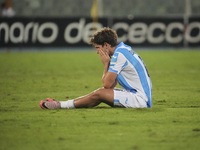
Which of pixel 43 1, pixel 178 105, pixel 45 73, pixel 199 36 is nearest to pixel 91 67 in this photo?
pixel 45 73

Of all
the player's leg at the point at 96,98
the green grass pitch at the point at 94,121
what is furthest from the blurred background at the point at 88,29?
the player's leg at the point at 96,98

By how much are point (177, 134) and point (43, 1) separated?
75.2ft

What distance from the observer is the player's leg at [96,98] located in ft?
21.6

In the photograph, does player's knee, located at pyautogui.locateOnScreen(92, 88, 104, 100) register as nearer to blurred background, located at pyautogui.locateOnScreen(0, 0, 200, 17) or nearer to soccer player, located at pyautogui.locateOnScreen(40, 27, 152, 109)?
soccer player, located at pyautogui.locateOnScreen(40, 27, 152, 109)

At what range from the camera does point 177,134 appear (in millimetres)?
5188

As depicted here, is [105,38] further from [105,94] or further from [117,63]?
[105,94]

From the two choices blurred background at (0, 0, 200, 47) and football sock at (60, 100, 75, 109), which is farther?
blurred background at (0, 0, 200, 47)

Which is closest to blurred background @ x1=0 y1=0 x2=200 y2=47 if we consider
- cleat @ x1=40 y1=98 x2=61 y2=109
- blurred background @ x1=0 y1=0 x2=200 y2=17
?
blurred background @ x1=0 y1=0 x2=200 y2=17

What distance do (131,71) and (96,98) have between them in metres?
0.65

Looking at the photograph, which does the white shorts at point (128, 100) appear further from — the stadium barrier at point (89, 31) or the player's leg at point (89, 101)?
the stadium barrier at point (89, 31)

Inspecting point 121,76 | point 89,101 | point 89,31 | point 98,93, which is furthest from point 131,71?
point 89,31

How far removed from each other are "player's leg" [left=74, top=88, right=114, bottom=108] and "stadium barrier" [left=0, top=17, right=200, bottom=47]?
15660 mm

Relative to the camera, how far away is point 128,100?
6.70m

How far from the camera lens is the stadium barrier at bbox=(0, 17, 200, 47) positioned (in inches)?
871
